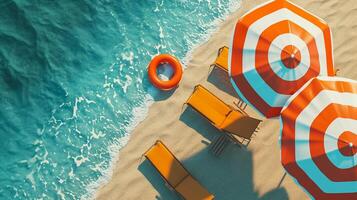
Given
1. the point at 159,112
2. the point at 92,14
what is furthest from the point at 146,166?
the point at 92,14

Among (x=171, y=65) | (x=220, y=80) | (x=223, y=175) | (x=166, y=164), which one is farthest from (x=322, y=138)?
(x=171, y=65)

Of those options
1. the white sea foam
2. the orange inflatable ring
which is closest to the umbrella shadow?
the white sea foam

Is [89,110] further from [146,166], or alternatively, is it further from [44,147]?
[146,166]

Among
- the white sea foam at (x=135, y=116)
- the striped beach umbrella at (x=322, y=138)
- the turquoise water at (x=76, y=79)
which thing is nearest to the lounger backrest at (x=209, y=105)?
the white sea foam at (x=135, y=116)

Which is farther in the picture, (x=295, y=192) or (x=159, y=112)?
(x=159, y=112)

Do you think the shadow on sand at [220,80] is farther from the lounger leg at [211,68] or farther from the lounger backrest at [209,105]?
the lounger backrest at [209,105]

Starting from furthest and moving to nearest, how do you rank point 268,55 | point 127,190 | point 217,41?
point 217,41, point 127,190, point 268,55
